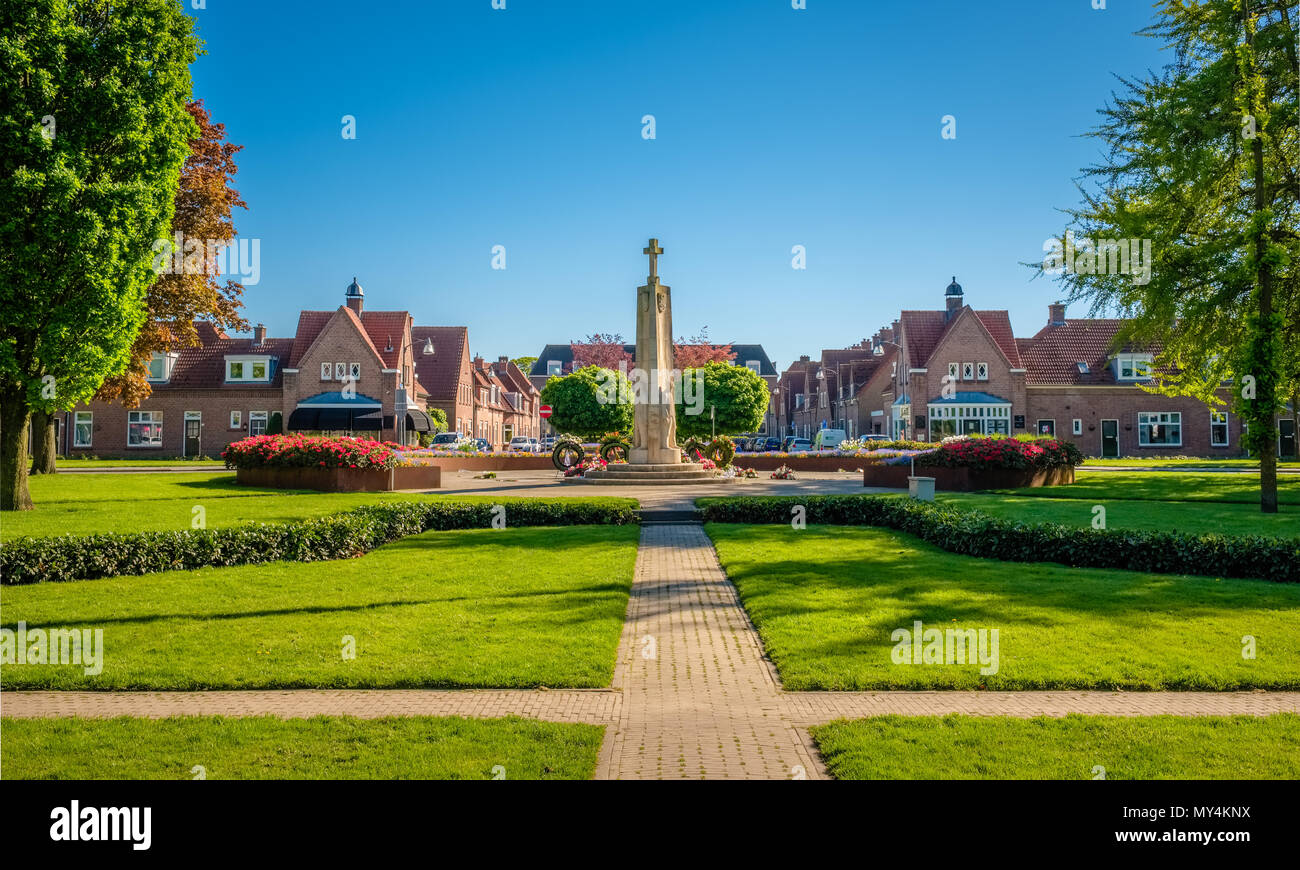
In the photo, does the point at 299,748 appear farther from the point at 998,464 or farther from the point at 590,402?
the point at 590,402

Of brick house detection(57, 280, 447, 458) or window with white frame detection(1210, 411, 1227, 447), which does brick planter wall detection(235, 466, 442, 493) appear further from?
window with white frame detection(1210, 411, 1227, 447)

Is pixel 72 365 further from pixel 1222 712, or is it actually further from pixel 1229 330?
pixel 1229 330

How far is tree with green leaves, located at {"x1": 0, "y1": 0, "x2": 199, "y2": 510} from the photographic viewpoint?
52.5ft

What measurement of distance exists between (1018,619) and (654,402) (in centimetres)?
2134

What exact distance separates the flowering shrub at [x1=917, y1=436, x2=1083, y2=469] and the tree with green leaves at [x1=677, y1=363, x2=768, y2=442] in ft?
74.9

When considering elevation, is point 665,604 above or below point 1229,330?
below

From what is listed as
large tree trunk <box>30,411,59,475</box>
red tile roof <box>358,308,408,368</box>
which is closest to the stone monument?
large tree trunk <box>30,411,59,475</box>

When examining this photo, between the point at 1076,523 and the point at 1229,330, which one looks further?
the point at 1229,330

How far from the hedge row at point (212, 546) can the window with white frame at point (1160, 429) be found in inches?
2109

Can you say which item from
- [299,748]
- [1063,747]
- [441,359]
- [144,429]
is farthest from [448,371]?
[1063,747]

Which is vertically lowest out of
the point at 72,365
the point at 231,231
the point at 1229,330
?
the point at 72,365

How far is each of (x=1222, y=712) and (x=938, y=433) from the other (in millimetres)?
54658
